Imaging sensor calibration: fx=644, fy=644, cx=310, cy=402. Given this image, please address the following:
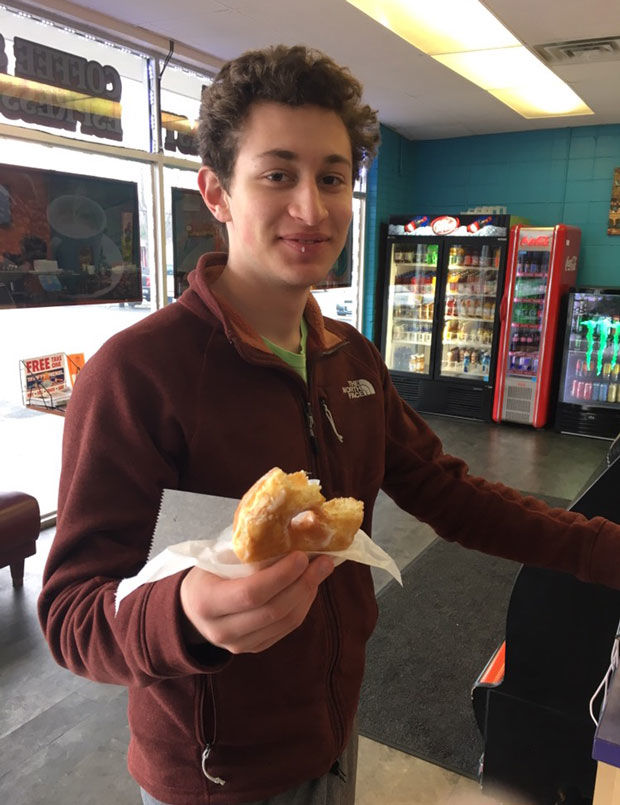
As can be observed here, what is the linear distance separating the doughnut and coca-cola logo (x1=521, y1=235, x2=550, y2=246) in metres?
6.54

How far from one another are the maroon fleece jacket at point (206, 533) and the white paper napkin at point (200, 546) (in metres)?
0.02

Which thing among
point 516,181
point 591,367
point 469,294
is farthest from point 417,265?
point 591,367

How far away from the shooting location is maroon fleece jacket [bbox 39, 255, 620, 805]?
0.86m

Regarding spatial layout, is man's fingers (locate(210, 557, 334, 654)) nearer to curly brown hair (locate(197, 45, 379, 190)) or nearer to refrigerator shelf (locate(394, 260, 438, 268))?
curly brown hair (locate(197, 45, 379, 190))

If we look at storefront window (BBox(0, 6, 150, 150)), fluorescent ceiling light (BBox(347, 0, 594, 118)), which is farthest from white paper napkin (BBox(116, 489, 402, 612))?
fluorescent ceiling light (BBox(347, 0, 594, 118))

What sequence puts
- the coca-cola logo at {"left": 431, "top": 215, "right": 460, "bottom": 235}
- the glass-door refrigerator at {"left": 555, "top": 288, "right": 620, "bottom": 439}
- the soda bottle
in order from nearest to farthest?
the glass-door refrigerator at {"left": 555, "top": 288, "right": 620, "bottom": 439} → the soda bottle → the coca-cola logo at {"left": 431, "top": 215, "right": 460, "bottom": 235}

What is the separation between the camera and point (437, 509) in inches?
56.4

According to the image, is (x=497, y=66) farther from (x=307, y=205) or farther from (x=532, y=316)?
(x=307, y=205)

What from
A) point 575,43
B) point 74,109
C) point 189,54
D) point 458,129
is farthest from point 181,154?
point 458,129

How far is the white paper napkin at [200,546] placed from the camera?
742 millimetres

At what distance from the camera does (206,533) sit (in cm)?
86

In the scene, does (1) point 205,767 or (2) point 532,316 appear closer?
(1) point 205,767

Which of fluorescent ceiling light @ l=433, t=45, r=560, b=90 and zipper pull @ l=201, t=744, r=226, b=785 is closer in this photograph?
zipper pull @ l=201, t=744, r=226, b=785

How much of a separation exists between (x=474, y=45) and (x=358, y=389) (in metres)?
4.39
